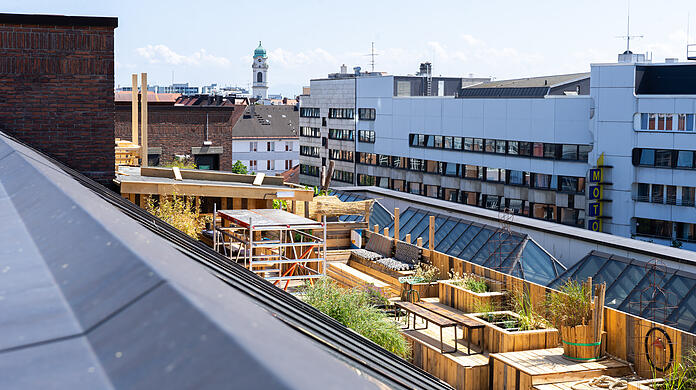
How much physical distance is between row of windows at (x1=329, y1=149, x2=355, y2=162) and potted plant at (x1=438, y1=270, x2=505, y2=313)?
2956 inches

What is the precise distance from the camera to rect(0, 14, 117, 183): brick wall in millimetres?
13812

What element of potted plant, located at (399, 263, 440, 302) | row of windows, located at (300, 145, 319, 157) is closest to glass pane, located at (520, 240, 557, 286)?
potted plant, located at (399, 263, 440, 302)

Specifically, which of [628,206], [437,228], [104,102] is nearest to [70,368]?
[104,102]

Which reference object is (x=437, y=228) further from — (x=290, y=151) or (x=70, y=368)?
(x=290, y=151)

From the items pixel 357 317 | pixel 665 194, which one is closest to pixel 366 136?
pixel 665 194

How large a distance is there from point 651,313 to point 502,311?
130 inches

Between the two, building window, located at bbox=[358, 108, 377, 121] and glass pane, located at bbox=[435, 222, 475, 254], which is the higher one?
building window, located at bbox=[358, 108, 377, 121]

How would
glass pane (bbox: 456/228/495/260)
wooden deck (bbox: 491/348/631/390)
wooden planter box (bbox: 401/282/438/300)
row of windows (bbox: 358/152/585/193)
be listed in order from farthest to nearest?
1. row of windows (bbox: 358/152/585/193)
2. glass pane (bbox: 456/228/495/260)
3. wooden planter box (bbox: 401/282/438/300)
4. wooden deck (bbox: 491/348/631/390)

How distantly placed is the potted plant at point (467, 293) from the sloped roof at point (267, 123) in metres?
97.8

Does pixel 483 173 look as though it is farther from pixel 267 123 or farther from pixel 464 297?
pixel 464 297

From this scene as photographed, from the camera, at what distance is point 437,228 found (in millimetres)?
28312

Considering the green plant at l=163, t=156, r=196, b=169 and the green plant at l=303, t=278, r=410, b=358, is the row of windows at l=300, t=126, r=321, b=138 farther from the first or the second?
the green plant at l=303, t=278, r=410, b=358

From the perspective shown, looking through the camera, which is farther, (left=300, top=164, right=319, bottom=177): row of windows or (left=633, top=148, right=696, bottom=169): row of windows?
(left=300, top=164, right=319, bottom=177): row of windows

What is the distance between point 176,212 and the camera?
59.9ft
